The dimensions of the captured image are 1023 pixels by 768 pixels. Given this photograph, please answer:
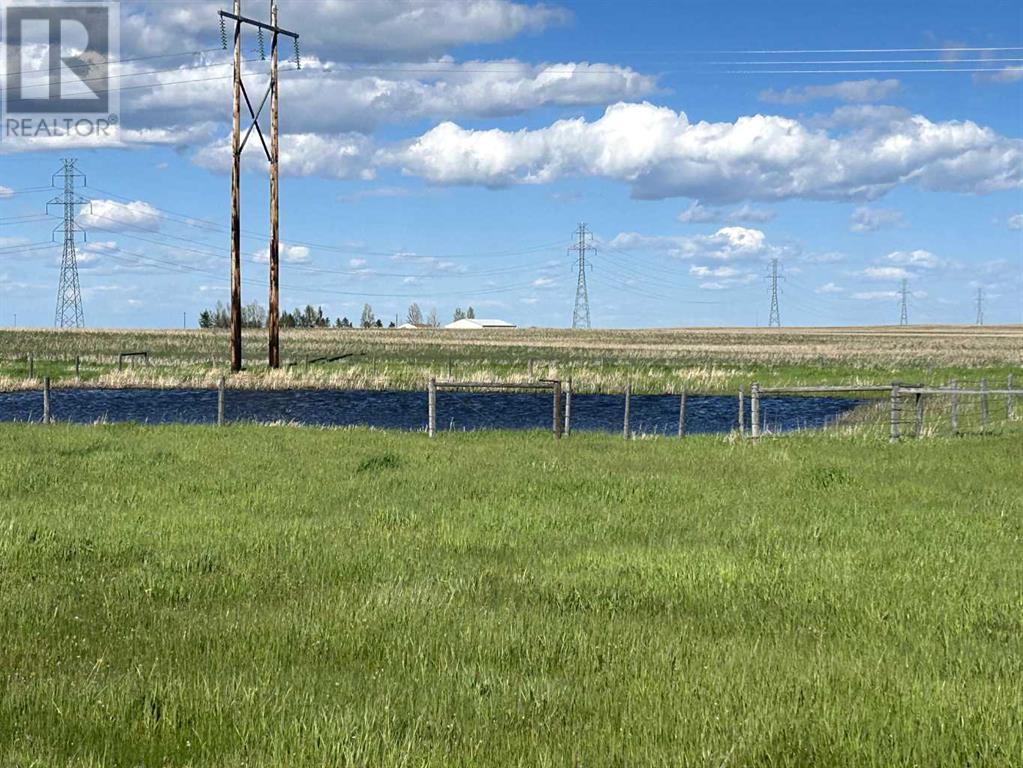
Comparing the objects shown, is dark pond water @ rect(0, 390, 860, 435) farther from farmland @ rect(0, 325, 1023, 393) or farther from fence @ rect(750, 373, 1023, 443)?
fence @ rect(750, 373, 1023, 443)

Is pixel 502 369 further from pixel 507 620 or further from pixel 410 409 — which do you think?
pixel 507 620

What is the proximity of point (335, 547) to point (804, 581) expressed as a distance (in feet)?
17.7

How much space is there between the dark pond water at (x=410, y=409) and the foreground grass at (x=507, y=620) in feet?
62.4

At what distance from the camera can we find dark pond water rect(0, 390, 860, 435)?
3919cm

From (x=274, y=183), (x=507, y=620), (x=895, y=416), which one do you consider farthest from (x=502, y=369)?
(x=507, y=620)

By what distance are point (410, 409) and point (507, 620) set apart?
114ft

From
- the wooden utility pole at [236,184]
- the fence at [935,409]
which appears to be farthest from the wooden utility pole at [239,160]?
the fence at [935,409]

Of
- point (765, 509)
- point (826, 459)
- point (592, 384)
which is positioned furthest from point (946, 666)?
point (592, 384)

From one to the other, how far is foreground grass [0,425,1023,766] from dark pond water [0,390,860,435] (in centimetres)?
1902

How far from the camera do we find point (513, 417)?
137 feet

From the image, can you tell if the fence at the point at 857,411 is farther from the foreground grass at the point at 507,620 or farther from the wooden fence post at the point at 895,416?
the foreground grass at the point at 507,620

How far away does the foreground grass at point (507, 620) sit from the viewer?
7148 millimetres

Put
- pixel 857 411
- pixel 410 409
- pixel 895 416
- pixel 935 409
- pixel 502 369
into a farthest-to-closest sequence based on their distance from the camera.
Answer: pixel 502 369 → pixel 857 411 → pixel 410 409 → pixel 935 409 → pixel 895 416

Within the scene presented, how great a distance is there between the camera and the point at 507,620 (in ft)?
32.7
